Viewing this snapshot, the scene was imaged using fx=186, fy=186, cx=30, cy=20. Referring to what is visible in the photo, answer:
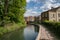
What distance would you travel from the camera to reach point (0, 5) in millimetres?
37500

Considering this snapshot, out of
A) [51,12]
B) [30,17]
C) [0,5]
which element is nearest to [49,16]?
[51,12]

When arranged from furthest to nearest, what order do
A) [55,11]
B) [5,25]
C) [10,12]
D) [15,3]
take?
[55,11] → [15,3] → [10,12] → [5,25]

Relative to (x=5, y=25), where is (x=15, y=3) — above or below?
above

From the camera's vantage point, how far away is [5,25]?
35688 millimetres

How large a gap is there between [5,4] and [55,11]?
155ft

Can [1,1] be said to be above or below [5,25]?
above

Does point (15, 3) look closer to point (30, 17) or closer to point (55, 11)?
point (55, 11)

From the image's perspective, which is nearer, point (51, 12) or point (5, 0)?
point (5, 0)

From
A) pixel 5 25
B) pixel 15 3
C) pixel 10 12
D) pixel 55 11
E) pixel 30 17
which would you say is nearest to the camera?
pixel 5 25

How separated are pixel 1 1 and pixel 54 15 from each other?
4724 cm

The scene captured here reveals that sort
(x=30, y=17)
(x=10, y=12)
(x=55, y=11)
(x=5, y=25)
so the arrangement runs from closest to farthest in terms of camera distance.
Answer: (x=5, y=25) → (x=10, y=12) → (x=55, y=11) → (x=30, y=17)

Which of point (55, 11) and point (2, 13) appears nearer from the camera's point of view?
point (2, 13)

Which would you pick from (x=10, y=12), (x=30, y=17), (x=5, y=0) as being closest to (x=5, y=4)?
(x=5, y=0)

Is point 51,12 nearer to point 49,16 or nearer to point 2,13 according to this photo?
point 49,16
